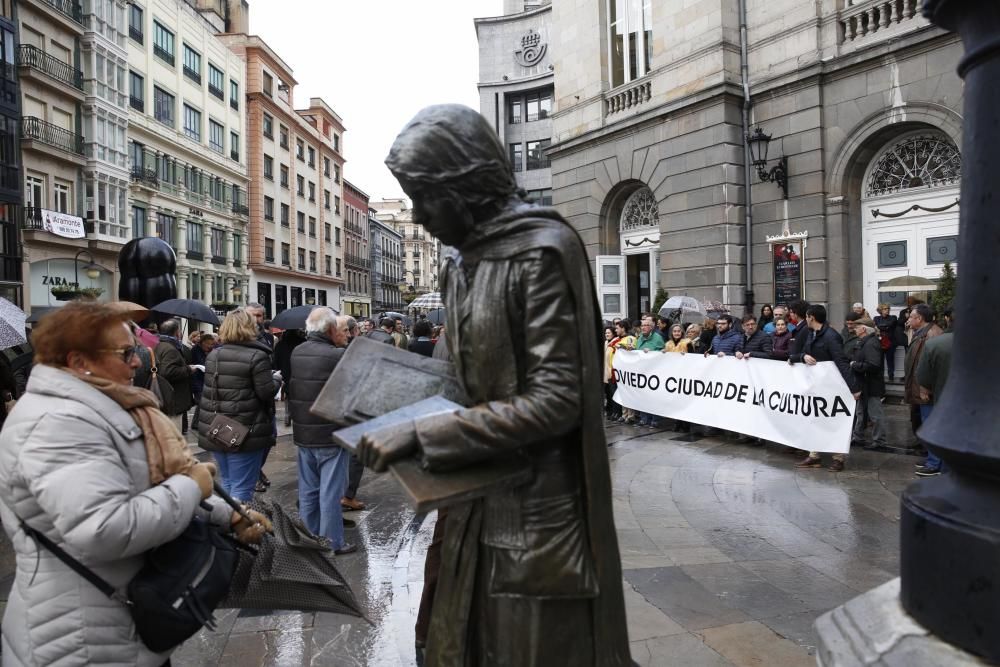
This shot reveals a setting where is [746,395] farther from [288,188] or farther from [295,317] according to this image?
[288,188]

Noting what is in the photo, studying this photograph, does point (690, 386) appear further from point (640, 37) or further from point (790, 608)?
point (640, 37)

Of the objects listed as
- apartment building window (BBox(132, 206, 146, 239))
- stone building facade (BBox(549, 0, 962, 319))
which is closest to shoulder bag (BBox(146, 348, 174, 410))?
stone building facade (BBox(549, 0, 962, 319))

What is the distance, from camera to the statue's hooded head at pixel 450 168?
1761 mm

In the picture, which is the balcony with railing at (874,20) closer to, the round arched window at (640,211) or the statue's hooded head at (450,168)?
the round arched window at (640,211)

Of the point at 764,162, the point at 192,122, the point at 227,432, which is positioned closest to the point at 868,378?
the point at 764,162

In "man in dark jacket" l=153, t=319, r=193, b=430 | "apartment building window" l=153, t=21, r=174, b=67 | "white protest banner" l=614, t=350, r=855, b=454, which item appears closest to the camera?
"white protest banner" l=614, t=350, r=855, b=454

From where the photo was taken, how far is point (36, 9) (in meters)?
28.3

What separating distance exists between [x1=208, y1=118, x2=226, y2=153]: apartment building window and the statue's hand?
47611 mm

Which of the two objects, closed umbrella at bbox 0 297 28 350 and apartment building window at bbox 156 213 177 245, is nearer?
closed umbrella at bbox 0 297 28 350

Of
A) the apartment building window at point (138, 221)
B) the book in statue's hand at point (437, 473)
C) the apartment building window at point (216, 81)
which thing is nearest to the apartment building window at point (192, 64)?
the apartment building window at point (216, 81)

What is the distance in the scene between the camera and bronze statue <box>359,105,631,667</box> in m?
1.73

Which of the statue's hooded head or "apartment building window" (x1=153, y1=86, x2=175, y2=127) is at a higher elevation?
"apartment building window" (x1=153, y1=86, x2=175, y2=127)

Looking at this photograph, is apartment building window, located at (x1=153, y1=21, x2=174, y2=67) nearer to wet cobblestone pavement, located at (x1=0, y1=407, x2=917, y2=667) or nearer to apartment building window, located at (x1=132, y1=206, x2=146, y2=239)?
apartment building window, located at (x1=132, y1=206, x2=146, y2=239)

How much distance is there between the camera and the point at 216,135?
147 feet
